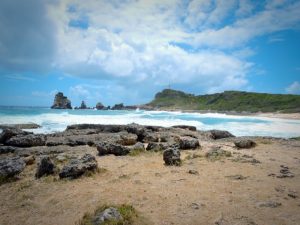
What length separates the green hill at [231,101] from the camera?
98850 millimetres

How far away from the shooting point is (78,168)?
9805 millimetres

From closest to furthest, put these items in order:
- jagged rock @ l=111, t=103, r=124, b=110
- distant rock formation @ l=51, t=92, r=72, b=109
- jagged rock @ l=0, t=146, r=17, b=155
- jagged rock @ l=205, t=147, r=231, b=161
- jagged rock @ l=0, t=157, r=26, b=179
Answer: jagged rock @ l=0, t=157, r=26, b=179 < jagged rock @ l=205, t=147, r=231, b=161 < jagged rock @ l=0, t=146, r=17, b=155 < distant rock formation @ l=51, t=92, r=72, b=109 < jagged rock @ l=111, t=103, r=124, b=110

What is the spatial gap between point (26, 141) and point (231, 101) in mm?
120160

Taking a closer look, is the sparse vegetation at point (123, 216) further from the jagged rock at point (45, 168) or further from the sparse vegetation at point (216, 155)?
the sparse vegetation at point (216, 155)

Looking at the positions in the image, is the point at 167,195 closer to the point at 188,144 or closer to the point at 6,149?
the point at 188,144

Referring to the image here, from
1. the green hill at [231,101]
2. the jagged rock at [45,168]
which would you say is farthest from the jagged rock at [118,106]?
the jagged rock at [45,168]

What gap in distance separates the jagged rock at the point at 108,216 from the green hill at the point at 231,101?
86.2 meters

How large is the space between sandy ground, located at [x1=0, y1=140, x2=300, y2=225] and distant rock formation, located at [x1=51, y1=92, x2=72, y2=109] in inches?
5551

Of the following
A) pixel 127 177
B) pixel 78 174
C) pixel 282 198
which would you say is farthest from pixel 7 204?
pixel 282 198

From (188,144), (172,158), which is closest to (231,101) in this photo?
(188,144)

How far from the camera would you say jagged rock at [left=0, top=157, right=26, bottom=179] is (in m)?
10.0

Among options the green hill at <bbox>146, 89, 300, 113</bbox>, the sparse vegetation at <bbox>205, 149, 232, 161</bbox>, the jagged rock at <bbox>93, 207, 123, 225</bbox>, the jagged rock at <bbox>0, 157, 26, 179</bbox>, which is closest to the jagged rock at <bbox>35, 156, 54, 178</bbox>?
the jagged rock at <bbox>0, 157, 26, 179</bbox>

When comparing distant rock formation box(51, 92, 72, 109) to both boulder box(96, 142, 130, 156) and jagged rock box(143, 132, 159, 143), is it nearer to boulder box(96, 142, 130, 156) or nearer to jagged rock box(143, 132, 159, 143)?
jagged rock box(143, 132, 159, 143)

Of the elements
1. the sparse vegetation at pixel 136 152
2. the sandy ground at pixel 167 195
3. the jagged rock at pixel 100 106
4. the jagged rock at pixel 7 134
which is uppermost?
the jagged rock at pixel 100 106
